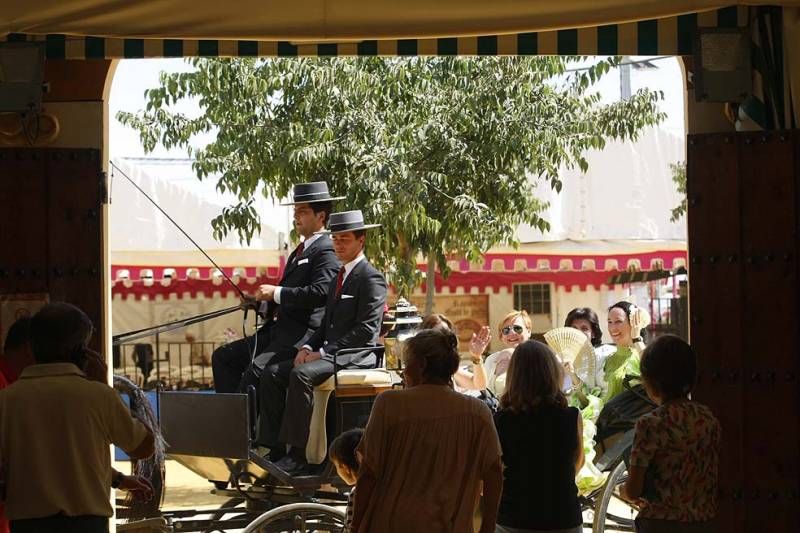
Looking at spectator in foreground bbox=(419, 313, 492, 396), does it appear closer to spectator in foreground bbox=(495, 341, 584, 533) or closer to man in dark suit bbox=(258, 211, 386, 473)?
man in dark suit bbox=(258, 211, 386, 473)

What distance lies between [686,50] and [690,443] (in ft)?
7.08

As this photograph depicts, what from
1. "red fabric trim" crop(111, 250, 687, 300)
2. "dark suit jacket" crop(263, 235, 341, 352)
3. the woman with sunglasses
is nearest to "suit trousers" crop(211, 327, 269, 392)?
"dark suit jacket" crop(263, 235, 341, 352)

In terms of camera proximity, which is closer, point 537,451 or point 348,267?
point 537,451

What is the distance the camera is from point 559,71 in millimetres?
13242

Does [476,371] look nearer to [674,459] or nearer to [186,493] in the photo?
[674,459]

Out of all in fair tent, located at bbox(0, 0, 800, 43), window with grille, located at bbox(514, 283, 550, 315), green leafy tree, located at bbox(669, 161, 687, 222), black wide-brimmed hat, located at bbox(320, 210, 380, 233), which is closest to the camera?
fair tent, located at bbox(0, 0, 800, 43)

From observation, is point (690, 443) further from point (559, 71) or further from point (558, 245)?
point (558, 245)

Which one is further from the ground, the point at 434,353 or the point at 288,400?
the point at 434,353

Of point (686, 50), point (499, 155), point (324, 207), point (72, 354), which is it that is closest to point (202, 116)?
point (499, 155)

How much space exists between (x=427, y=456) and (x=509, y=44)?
7.53ft

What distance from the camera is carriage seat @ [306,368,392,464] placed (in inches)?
299

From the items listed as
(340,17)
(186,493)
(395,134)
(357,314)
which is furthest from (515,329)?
(186,493)

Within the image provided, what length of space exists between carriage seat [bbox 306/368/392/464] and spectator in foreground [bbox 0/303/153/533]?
10.9 feet

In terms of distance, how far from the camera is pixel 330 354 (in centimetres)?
788
